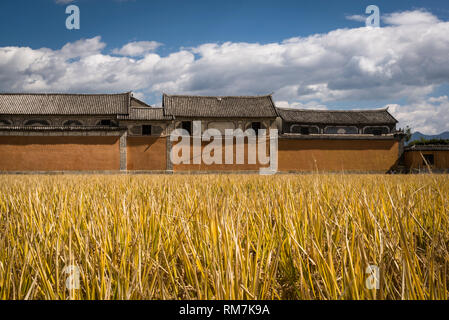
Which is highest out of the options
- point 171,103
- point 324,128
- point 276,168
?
point 171,103

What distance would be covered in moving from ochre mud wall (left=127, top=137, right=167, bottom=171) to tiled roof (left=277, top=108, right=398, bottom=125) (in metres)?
9.26

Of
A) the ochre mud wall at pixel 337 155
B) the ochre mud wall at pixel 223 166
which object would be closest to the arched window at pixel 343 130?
the ochre mud wall at pixel 337 155

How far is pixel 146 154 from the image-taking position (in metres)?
17.8

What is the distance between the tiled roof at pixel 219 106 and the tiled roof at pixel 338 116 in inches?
78.1

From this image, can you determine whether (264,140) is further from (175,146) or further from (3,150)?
(3,150)

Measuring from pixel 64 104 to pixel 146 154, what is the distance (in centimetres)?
755

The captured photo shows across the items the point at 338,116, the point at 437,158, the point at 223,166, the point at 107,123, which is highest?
the point at 338,116

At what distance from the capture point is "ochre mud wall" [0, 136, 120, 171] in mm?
16422

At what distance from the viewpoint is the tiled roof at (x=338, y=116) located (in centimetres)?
2288

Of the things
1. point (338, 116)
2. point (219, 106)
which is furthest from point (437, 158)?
point (219, 106)

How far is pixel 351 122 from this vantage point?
2288cm

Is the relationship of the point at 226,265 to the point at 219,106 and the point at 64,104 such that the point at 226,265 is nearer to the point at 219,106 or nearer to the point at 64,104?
the point at 219,106
